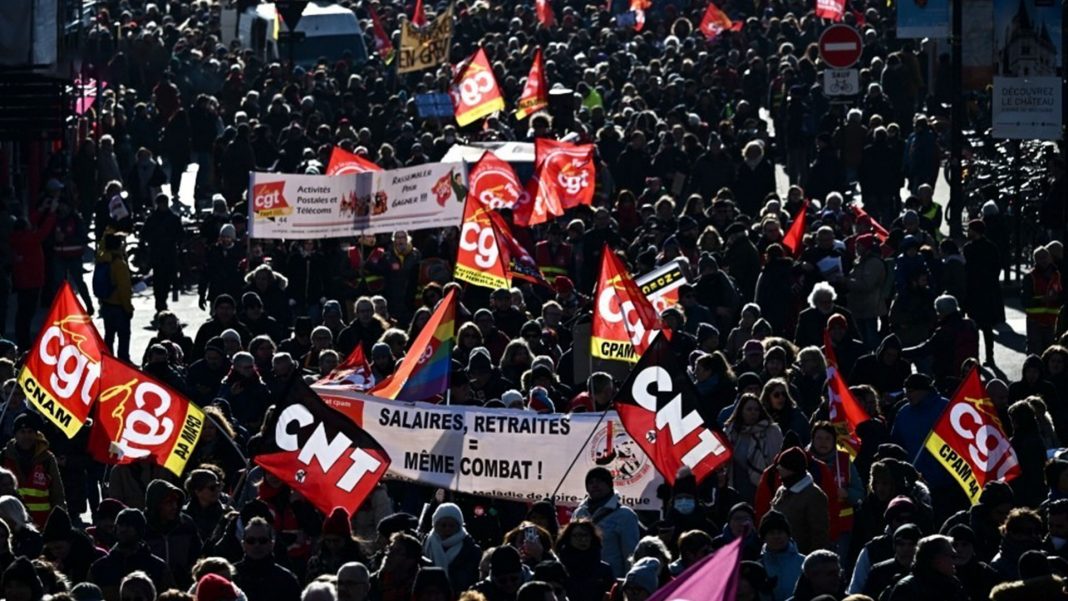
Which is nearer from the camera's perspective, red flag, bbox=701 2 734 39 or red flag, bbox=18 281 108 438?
red flag, bbox=18 281 108 438

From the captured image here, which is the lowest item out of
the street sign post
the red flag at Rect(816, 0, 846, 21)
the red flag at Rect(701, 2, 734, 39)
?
the street sign post

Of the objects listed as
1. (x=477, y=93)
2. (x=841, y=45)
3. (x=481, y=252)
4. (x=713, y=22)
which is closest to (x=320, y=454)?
(x=481, y=252)

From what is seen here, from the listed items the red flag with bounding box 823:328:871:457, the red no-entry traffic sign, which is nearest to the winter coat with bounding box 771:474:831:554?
the red flag with bounding box 823:328:871:457

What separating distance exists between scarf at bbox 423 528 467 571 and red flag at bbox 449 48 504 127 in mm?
A: 19397

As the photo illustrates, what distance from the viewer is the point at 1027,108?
22.8 metres

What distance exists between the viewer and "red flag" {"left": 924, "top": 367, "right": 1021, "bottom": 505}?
14.9 m

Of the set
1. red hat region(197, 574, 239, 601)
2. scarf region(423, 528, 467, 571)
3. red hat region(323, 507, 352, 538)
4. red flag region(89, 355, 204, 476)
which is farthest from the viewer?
red flag region(89, 355, 204, 476)

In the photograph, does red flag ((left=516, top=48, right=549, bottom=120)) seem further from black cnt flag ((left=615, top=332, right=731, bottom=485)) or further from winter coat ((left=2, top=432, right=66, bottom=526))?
black cnt flag ((left=615, top=332, right=731, bottom=485))

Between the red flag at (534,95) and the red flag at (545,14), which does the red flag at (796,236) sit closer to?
the red flag at (534,95)

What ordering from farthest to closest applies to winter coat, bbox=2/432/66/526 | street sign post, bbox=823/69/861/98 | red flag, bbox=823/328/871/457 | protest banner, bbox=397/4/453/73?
1. protest banner, bbox=397/4/453/73
2. street sign post, bbox=823/69/861/98
3. red flag, bbox=823/328/871/457
4. winter coat, bbox=2/432/66/526

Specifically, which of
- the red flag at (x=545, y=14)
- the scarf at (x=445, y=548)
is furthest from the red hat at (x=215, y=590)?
the red flag at (x=545, y=14)

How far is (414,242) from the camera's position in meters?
25.0

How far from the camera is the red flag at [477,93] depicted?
107 ft

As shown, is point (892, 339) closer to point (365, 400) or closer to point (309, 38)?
point (365, 400)
